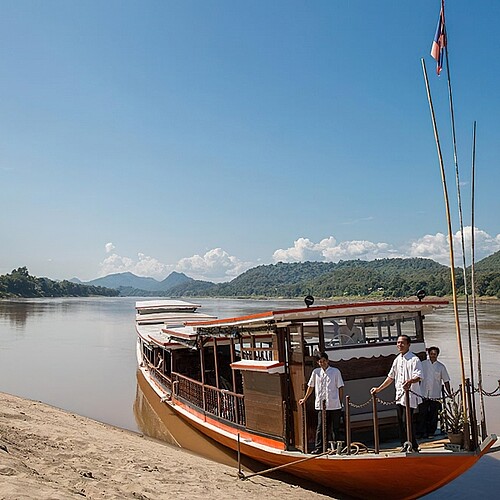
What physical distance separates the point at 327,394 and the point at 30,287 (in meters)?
127

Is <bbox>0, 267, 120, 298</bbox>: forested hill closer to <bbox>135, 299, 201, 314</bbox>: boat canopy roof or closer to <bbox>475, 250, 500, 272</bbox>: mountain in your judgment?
<bbox>135, 299, 201, 314</bbox>: boat canopy roof

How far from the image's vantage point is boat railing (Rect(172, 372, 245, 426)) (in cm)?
939

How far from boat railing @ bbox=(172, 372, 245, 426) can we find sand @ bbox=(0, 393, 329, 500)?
1036 mm

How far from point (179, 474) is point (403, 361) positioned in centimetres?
370

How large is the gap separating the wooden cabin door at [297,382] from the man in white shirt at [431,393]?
1.74 metres

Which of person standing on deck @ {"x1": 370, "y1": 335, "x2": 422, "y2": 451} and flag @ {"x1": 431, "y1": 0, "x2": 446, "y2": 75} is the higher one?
flag @ {"x1": 431, "y1": 0, "x2": 446, "y2": 75}

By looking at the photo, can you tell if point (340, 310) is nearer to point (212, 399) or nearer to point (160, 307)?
point (212, 399)

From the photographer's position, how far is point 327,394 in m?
7.04

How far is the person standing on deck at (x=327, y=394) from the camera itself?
23.1 ft

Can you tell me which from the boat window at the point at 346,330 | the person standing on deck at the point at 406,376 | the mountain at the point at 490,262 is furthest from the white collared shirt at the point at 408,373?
the mountain at the point at 490,262

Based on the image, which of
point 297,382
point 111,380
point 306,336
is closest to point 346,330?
point 306,336

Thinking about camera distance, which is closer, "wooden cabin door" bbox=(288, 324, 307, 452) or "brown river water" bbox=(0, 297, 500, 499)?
"wooden cabin door" bbox=(288, 324, 307, 452)

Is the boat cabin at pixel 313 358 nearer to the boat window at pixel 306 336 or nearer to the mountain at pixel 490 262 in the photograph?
the boat window at pixel 306 336

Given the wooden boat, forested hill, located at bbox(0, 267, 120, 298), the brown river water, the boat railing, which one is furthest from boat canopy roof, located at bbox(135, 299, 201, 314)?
forested hill, located at bbox(0, 267, 120, 298)
